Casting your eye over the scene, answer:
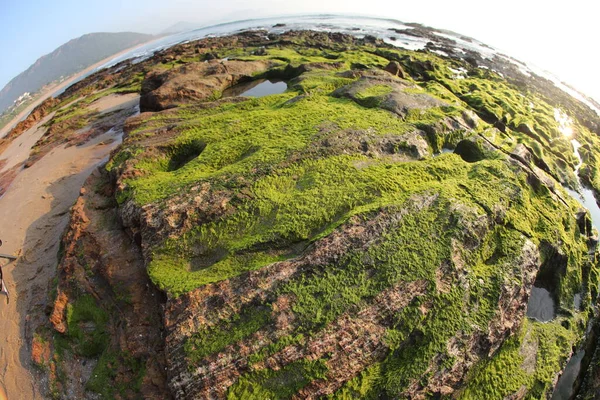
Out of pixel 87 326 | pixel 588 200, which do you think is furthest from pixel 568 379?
pixel 87 326

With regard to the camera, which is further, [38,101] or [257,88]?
[38,101]

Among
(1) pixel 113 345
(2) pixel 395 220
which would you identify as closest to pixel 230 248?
(1) pixel 113 345

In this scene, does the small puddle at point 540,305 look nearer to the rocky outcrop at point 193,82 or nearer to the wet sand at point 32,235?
the wet sand at point 32,235

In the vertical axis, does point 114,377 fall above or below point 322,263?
below

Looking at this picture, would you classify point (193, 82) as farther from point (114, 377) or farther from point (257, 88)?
point (114, 377)

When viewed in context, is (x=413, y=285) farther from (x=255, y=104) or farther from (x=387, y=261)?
(x=255, y=104)
